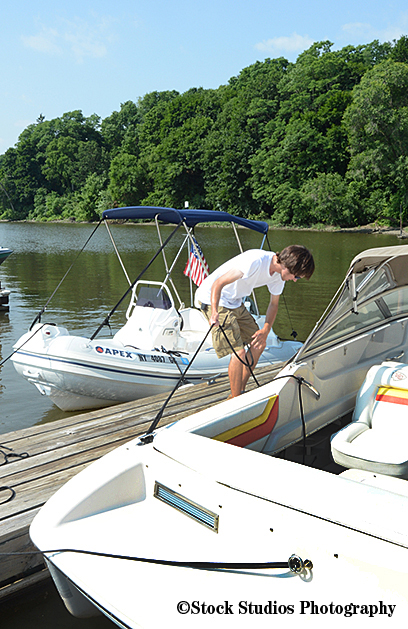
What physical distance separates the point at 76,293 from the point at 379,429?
14504 mm

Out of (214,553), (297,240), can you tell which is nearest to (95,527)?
(214,553)

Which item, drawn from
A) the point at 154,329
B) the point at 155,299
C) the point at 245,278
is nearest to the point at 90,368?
the point at 154,329

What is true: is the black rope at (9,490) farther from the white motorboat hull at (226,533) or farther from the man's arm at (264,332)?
the man's arm at (264,332)

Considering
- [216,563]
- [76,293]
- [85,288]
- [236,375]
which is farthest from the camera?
[85,288]

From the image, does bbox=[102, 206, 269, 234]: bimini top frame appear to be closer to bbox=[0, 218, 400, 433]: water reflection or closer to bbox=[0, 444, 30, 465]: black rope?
bbox=[0, 218, 400, 433]: water reflection

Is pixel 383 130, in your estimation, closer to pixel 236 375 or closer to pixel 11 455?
pixel 236 375

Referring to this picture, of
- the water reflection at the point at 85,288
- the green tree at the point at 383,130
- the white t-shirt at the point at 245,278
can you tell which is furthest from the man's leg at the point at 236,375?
the green tree at the point at 383,130

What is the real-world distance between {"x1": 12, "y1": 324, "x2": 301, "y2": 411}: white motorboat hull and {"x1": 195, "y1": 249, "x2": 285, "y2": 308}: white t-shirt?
85.5 inches

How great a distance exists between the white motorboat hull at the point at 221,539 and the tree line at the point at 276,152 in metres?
32.6

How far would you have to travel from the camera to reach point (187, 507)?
2074mm

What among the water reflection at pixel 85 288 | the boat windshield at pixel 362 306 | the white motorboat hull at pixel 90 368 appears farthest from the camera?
the water reflection at pixel 85 288

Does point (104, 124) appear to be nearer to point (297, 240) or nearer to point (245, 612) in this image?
point (297, 240)

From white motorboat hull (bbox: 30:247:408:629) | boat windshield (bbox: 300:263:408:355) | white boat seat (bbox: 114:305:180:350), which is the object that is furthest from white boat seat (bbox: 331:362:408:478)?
white boat seat (bbox: 114:305:180:350)

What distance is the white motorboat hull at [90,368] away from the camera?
20.2 ft
